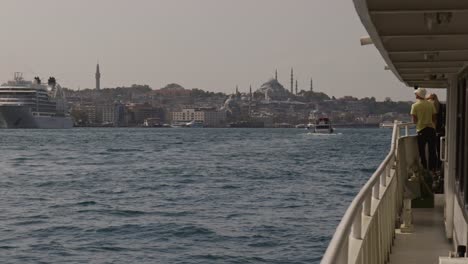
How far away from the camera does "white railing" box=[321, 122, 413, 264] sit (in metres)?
3.24

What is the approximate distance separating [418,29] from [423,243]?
4.48 metres

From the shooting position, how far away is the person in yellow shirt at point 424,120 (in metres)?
12.5

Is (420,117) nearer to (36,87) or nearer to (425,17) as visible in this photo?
(425,17)

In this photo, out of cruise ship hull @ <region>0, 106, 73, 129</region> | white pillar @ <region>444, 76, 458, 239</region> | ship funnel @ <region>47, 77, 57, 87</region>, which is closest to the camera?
white pillar @ <region>444, 76, 458, 239</region>

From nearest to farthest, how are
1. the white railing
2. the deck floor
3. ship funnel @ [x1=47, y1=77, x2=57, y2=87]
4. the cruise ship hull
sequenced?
the white railing → the deck floor → the cruise ship hull → ship funnel @ [x1=47, y1=77, x2=57, y2=87]

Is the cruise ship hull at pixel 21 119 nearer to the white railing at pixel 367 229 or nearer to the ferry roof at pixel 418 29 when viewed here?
the white railing at pixel 367 229

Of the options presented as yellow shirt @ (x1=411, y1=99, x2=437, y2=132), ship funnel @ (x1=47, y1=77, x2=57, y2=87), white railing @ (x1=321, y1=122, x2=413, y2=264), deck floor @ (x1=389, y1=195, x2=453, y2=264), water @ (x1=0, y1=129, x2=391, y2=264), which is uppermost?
ship funnel @ (x1=47, y1=77, x2=57, y2=87)

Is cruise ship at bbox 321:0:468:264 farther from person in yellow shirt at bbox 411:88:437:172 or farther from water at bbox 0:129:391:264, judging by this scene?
water at bbox 0:129:391:264

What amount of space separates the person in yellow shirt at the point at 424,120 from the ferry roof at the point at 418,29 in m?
5.06

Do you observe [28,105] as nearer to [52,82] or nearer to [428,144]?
[52,82]

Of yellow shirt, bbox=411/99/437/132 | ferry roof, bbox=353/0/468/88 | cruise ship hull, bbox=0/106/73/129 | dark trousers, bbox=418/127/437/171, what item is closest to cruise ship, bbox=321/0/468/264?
ferry roof, bbox=353/0/468/88

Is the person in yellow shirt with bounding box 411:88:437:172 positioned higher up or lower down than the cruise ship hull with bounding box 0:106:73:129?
higher up

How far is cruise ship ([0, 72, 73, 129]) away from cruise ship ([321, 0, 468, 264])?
15310 centimetres

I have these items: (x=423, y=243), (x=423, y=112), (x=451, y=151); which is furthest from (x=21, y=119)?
(x=423, y=243)
